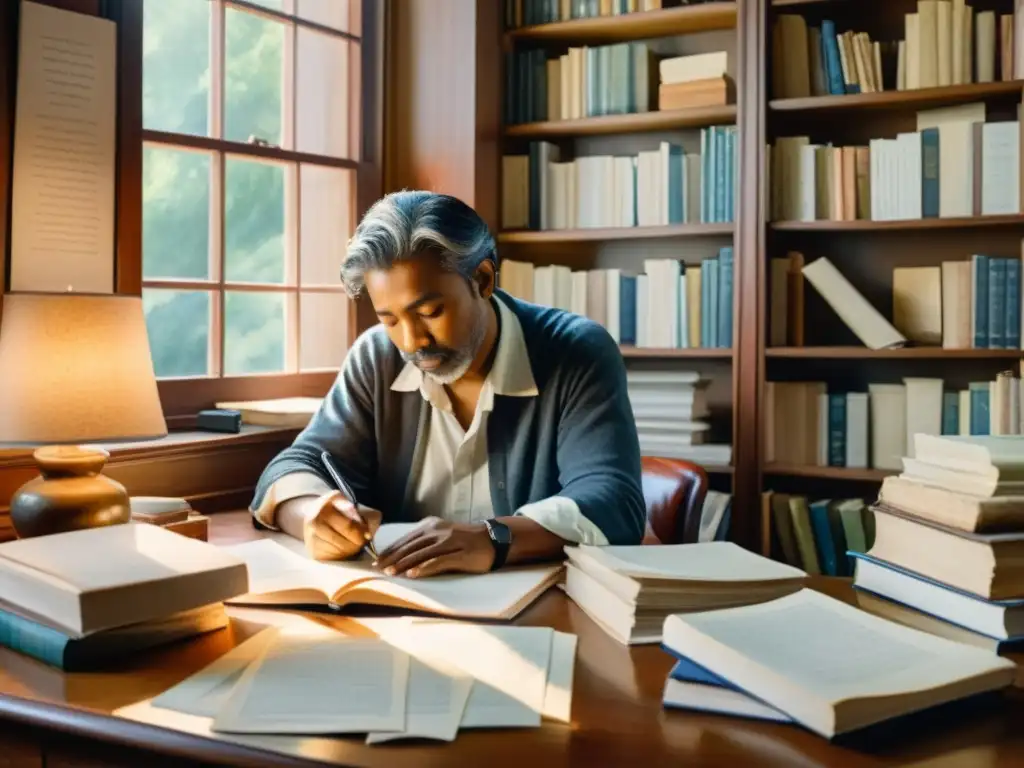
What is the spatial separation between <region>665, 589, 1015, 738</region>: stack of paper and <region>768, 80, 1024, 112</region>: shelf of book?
88.2 inches

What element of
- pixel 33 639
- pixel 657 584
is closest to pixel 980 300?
pixel 657 584

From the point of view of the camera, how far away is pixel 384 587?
1.24 metres

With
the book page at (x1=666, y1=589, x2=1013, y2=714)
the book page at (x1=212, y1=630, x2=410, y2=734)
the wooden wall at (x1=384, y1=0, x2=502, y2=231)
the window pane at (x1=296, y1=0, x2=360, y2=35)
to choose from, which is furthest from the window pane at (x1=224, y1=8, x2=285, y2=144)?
the book page at (x1=666, y1=589, x2=1013, y2=714)

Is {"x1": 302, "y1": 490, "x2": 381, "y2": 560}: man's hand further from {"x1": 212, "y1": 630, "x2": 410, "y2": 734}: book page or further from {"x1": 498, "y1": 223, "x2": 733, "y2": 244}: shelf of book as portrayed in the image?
{"x1": 498, "y1": 223, "x2": 733, "y2": 244}: shelf of book

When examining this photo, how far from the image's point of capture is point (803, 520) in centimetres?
306

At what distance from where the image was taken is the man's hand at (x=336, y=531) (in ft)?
4.65

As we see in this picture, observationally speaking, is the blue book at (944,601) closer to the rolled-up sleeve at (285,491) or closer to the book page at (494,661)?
the book page at (494,661)

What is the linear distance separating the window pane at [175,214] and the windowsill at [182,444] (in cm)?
46

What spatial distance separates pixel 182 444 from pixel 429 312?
0.93m

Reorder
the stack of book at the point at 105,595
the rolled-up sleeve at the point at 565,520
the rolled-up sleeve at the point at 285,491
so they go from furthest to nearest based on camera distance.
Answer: the rolled-up sleeve at the point at 285,491 → the rolled-up sleeve at the point at 565,520 → the stack of book at the point at 105,595

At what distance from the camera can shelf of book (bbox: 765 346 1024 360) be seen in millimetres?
2844

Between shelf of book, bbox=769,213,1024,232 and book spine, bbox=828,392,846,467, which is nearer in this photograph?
shelf of book, bbox=769,213,1024,232

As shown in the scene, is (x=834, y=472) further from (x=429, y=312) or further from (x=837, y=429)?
(x=429, y=312)

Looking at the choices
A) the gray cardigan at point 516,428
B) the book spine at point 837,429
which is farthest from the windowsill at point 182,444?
the book spine at point 837,429
